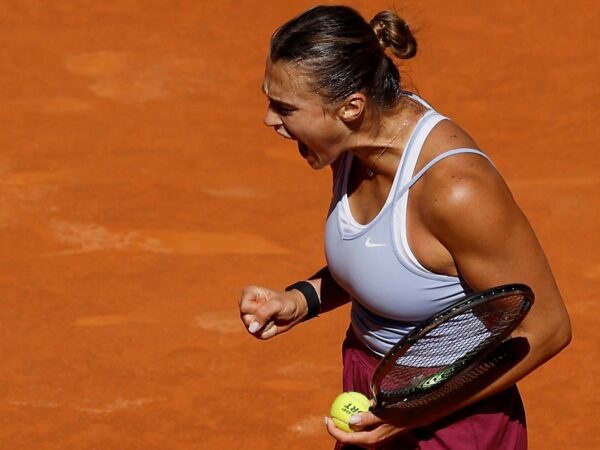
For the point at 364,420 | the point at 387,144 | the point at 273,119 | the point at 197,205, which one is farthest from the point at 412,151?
the point at 197,205

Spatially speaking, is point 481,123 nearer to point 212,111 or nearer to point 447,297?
point 212,111

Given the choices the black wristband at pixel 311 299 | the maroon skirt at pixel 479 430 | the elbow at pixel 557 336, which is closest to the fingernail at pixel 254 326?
the black wristband at pixel 311 299

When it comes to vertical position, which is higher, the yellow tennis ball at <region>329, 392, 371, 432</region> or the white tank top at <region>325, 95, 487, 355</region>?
the white tank top at <region>325, 95, 487, 355</region>

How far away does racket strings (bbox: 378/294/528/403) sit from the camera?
248 centimetres

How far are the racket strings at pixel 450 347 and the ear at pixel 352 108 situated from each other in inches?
19.7

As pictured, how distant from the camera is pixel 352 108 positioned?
2.65 m

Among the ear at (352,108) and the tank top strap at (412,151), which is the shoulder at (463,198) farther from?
the ear at (352,108)

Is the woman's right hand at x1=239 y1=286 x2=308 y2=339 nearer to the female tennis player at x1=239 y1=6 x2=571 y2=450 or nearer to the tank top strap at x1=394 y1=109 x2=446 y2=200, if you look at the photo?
the female tennis player at x1=239 y1=6 x2=571 y2=450

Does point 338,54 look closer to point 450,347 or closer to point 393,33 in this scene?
point 393,33

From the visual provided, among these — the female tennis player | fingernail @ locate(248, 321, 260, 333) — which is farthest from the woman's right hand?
the female tennis player

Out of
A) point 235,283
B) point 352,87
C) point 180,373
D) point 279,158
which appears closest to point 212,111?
point 279,158

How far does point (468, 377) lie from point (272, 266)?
12.9 feet

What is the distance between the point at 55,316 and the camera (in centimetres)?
605

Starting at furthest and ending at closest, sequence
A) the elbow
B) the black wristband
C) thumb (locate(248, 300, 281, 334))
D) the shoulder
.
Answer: the black wristband
thumb (locate(248, 300, 281, 334))
the elbow
the shoulder
